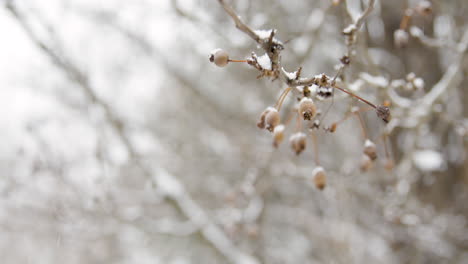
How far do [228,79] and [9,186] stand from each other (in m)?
4.39

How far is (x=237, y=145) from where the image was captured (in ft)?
18.2

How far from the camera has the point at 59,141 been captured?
3096 millimetres

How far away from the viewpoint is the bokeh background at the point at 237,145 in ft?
8.64

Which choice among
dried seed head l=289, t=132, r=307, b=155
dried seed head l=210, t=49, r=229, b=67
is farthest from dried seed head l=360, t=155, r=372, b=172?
dried seed head l=210, t=49, r=229, b=67

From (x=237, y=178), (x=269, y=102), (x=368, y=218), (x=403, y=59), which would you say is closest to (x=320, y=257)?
(x=368, y=218)

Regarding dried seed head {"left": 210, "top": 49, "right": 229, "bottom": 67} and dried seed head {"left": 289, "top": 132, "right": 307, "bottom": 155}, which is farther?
dried seed head {"left": 289, "top": 132, "right": 307, "bottom": 155}

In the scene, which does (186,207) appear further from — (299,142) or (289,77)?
(289,77)

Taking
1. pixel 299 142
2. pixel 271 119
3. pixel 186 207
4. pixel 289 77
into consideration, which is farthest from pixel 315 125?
pixel 186 207

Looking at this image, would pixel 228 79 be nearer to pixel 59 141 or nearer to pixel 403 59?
pixel 403 59

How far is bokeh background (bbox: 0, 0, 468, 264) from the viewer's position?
2.63 metres

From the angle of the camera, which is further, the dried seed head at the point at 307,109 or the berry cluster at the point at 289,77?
the dried seed head at the point at 307,109

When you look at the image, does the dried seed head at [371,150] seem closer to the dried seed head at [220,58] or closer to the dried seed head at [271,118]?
the dried seed head at [271,118]

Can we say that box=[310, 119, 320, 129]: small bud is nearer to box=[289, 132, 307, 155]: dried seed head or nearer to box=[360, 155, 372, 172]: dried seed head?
box=[289, 132, 307, 155]: dried seed head

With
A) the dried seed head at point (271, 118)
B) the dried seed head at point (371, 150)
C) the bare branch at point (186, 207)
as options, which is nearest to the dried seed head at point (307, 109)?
the dried seed head at point (271, 118)
